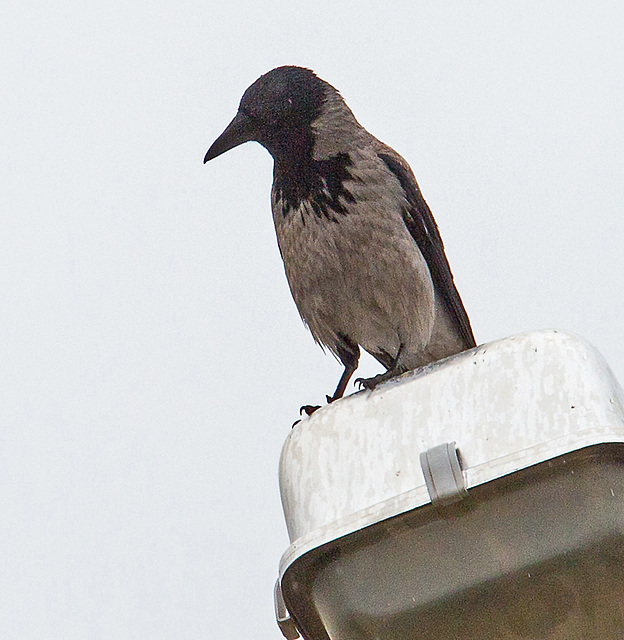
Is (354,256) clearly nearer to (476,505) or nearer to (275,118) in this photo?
(275,118)

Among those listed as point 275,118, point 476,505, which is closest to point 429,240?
point 275,118

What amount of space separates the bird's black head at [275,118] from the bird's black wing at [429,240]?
0.31 metres

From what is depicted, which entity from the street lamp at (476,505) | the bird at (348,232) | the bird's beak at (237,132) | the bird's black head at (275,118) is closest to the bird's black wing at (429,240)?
the bird at (348,232)

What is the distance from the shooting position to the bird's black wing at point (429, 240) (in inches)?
159

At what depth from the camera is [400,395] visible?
1.86m

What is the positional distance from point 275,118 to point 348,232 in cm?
66

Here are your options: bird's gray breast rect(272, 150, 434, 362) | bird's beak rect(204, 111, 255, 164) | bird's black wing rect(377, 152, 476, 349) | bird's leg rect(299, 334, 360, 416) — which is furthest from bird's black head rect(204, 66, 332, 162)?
bird's leg rect(299, 334, 360, 416)

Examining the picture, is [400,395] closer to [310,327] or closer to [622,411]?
[622,411]

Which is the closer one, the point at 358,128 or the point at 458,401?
the point at 458,401

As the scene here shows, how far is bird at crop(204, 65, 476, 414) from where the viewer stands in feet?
12.3

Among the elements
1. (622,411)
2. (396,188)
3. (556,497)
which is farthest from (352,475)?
(396,188)

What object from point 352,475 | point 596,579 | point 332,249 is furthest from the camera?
point 332,249

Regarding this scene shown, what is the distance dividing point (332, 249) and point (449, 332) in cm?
79

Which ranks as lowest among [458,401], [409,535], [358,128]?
[409,535]
